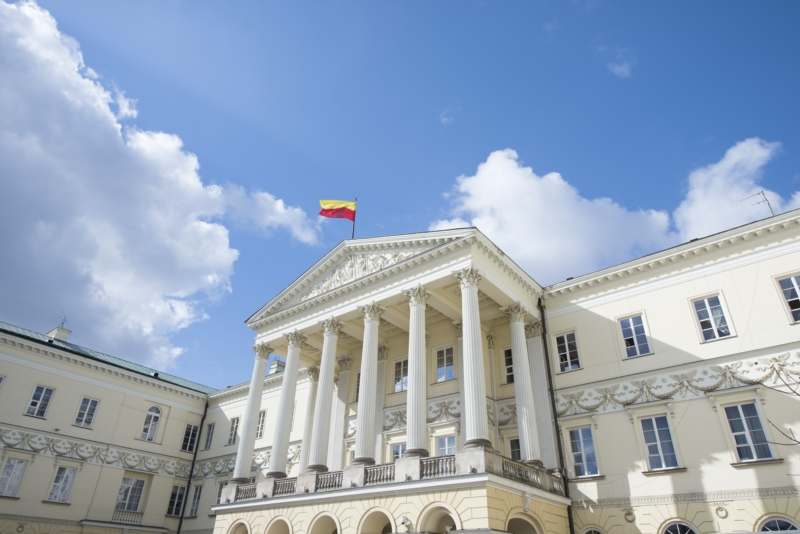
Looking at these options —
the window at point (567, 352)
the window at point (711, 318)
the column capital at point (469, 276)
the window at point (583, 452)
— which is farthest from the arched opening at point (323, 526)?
the window at point (711, 318)

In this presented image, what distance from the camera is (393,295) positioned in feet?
75.7

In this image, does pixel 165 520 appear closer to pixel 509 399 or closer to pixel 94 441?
pixel 94 441

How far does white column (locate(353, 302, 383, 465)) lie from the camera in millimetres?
20703

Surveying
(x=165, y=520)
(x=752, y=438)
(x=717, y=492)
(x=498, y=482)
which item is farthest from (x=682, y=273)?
(x=165, y=520)

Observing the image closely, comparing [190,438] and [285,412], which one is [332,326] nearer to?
[285,412]

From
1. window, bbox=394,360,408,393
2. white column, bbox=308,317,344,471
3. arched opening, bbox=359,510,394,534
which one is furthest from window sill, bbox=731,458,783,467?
white column, bbox=308,317,344,471

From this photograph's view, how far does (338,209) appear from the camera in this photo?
91.7 feet

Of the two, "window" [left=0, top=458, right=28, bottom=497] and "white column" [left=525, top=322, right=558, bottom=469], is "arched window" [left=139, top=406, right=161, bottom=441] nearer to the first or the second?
"window" [left=0, top=458, right=28, bottom=497]

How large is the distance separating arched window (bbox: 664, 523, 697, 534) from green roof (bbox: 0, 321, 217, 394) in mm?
29991

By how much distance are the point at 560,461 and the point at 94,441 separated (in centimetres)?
2634

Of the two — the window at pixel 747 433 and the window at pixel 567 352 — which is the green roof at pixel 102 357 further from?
the window at pixel 747 433

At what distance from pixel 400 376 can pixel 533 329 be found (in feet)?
22.5

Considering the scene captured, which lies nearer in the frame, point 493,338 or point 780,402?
point 780,402

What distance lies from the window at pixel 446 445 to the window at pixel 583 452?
4777mm
